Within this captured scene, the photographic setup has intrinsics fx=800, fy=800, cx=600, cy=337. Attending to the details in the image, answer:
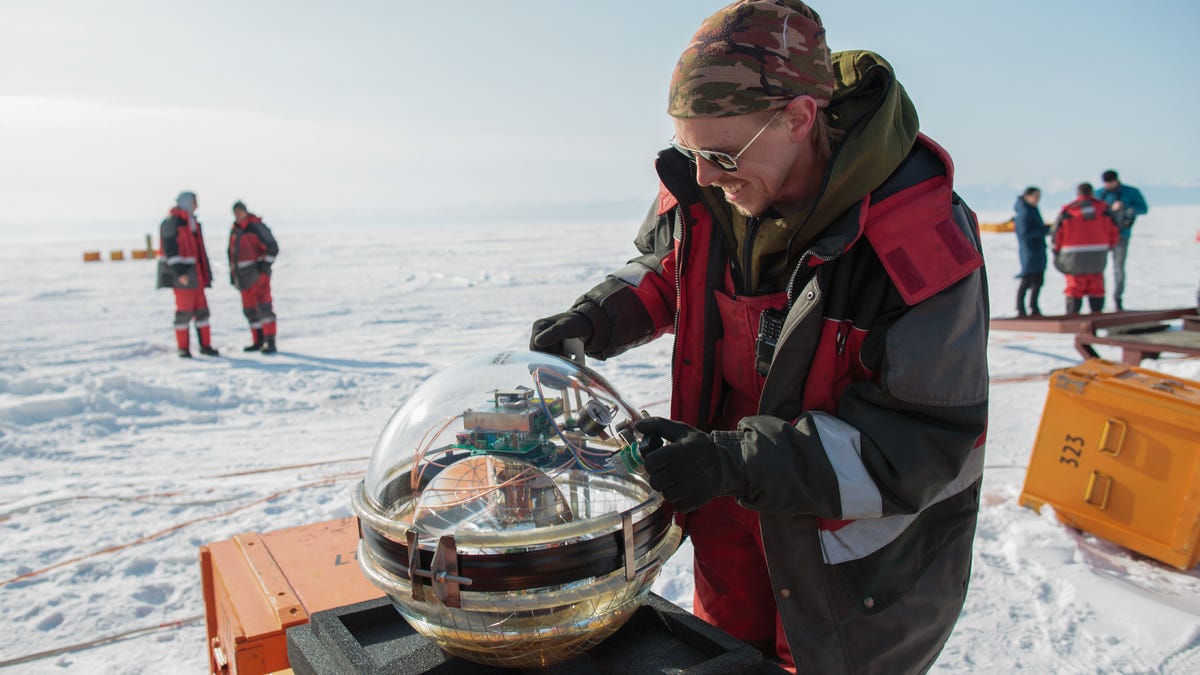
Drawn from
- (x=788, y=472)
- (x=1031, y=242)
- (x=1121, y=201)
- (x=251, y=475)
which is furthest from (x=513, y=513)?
(x=1121, y=201)

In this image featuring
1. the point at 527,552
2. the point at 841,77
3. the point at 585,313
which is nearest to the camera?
the point at 527,552

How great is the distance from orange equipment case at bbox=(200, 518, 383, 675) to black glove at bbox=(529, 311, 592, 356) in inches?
32.7

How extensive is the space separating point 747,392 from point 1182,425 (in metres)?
2.60

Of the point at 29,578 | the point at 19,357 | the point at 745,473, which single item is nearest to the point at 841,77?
the point at 745,473

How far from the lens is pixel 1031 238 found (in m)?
10.4

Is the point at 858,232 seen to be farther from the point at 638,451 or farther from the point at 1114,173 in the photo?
the point at 1114,173

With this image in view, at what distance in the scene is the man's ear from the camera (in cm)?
144

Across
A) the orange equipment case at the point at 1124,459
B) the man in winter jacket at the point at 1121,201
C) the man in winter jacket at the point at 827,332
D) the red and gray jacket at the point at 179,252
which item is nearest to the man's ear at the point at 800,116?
the man in winter jacket at the point at 827,332

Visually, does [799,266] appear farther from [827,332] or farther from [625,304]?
[625,304]

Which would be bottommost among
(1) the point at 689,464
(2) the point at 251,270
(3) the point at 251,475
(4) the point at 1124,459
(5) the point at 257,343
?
(3) the point at 251,475

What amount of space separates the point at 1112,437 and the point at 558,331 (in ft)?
9.84

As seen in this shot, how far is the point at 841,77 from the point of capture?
1.64m

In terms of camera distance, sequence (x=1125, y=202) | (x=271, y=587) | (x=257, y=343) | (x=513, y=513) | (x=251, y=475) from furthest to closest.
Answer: (x=1125, y=202)
(x=257, y=343)
(x=251, y=475)
(x=271, y=587)
(x=513, y=513)

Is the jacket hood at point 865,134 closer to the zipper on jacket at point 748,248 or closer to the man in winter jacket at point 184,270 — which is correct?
the zipper on jacket at point 748,248
